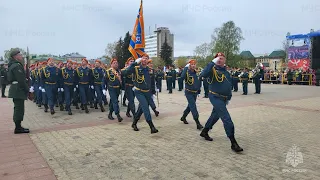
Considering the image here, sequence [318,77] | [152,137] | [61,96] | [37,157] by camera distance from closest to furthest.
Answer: [37,157] < [152,137] < [61,96] < [318,77]

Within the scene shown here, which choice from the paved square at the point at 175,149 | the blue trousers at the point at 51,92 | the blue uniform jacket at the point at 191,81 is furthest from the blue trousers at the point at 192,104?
the blue trousers at the point at 51,92

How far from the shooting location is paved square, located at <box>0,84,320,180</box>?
443cm

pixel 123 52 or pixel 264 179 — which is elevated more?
pixel 123 52

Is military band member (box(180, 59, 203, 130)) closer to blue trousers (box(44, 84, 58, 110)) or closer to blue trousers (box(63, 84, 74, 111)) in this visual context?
blue trousers (box(63, 84, 74, 111))

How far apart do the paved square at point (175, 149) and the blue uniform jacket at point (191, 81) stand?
1.04 meters

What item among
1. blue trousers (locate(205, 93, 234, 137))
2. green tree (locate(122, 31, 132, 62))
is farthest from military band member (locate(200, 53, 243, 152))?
green tree (locate(122, 31, 132, 62))

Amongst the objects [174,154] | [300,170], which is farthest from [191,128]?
[300,170]

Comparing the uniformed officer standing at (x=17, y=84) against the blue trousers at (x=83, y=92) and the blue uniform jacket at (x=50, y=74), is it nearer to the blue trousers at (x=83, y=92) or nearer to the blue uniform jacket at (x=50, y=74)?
the blue uniform jacket at (x=50, y=74)

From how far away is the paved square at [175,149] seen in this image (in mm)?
4434

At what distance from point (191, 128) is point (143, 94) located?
1.58 m

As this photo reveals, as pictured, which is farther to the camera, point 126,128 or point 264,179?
point 126,128

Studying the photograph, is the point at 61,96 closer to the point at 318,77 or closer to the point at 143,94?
the point at 143,94

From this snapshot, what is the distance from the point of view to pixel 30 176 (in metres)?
4.31

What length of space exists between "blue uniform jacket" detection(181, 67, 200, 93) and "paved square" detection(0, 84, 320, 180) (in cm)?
104
